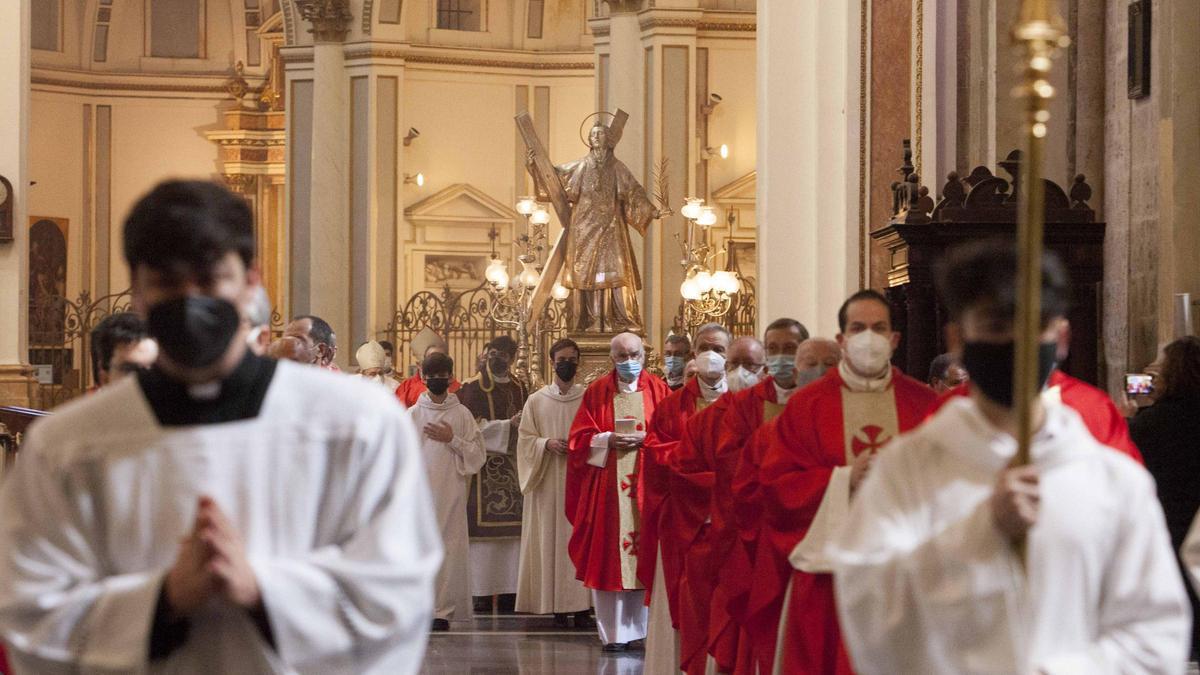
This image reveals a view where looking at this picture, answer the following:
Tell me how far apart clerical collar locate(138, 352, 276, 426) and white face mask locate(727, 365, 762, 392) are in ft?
18.9

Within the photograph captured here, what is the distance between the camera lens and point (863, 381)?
20.4ft

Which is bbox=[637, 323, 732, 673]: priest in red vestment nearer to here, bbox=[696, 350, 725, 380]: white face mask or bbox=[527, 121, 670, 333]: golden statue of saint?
bbox=[696, 350, 725, 380]: white face mask

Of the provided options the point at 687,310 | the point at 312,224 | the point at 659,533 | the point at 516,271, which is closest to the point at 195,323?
the point at 659,533

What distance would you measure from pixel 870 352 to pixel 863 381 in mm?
138

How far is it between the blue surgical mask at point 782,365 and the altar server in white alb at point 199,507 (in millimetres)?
4466

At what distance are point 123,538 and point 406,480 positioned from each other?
464 millimetres

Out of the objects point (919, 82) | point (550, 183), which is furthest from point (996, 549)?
point (550, 183)

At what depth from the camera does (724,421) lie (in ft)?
26.2

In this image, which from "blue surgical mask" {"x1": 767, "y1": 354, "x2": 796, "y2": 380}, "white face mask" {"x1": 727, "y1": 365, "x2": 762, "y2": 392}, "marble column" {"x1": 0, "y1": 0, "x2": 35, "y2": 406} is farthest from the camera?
"marble column" {"x1": 0, "y1": 0, "x2": 35, "y2": 406}

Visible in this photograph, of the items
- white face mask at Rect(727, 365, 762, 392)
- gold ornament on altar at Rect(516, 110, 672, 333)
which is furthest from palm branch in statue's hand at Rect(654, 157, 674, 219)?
white face mask at Rect(727, 365, 762, 392)

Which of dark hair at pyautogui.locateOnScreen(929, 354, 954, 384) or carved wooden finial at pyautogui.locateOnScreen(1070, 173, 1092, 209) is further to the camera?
Result: carved wooden finial at pyautogui.locateOnScreen(1070, 173, 1092, 209)

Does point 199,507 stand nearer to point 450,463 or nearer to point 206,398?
point 206,398

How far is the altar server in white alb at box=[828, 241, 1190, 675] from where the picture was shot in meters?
3.19

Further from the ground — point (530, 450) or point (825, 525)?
point (825, 525)
